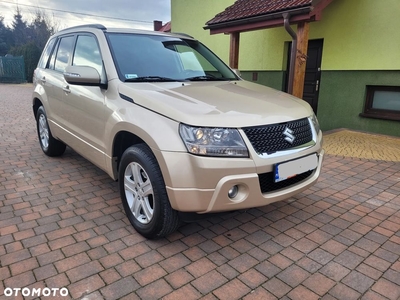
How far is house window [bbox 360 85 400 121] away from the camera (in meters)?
6.76

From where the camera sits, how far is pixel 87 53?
357 cm

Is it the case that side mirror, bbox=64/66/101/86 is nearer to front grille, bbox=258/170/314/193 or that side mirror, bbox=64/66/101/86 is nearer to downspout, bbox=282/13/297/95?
front grille, bbox=258/170/314/193

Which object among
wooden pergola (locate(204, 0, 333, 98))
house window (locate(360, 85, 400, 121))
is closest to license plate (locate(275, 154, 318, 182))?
wooden pergola (locate(204, 0, 333, 98))

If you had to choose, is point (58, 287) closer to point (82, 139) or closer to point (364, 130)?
point (82, 139)

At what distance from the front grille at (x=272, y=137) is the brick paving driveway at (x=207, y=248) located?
0.88 meters

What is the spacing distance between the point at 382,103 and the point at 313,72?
6.20 ft

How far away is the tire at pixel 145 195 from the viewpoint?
2.46 meters

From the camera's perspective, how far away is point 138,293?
213 centimetres

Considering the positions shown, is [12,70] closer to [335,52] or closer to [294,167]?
[335,52]

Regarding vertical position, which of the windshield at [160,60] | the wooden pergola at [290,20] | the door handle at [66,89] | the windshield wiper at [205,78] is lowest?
the door handle at [66,89]

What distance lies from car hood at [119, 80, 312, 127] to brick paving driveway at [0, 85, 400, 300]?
3.58ft

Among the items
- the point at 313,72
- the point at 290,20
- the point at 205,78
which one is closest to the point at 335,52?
the point at 313,72

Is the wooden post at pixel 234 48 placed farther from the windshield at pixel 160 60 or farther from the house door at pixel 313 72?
the windshield at pixel 160 60

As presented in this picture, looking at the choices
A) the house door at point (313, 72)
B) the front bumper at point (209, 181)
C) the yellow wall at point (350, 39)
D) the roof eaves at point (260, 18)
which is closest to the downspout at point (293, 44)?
the roof eaves at point (260, 18)
